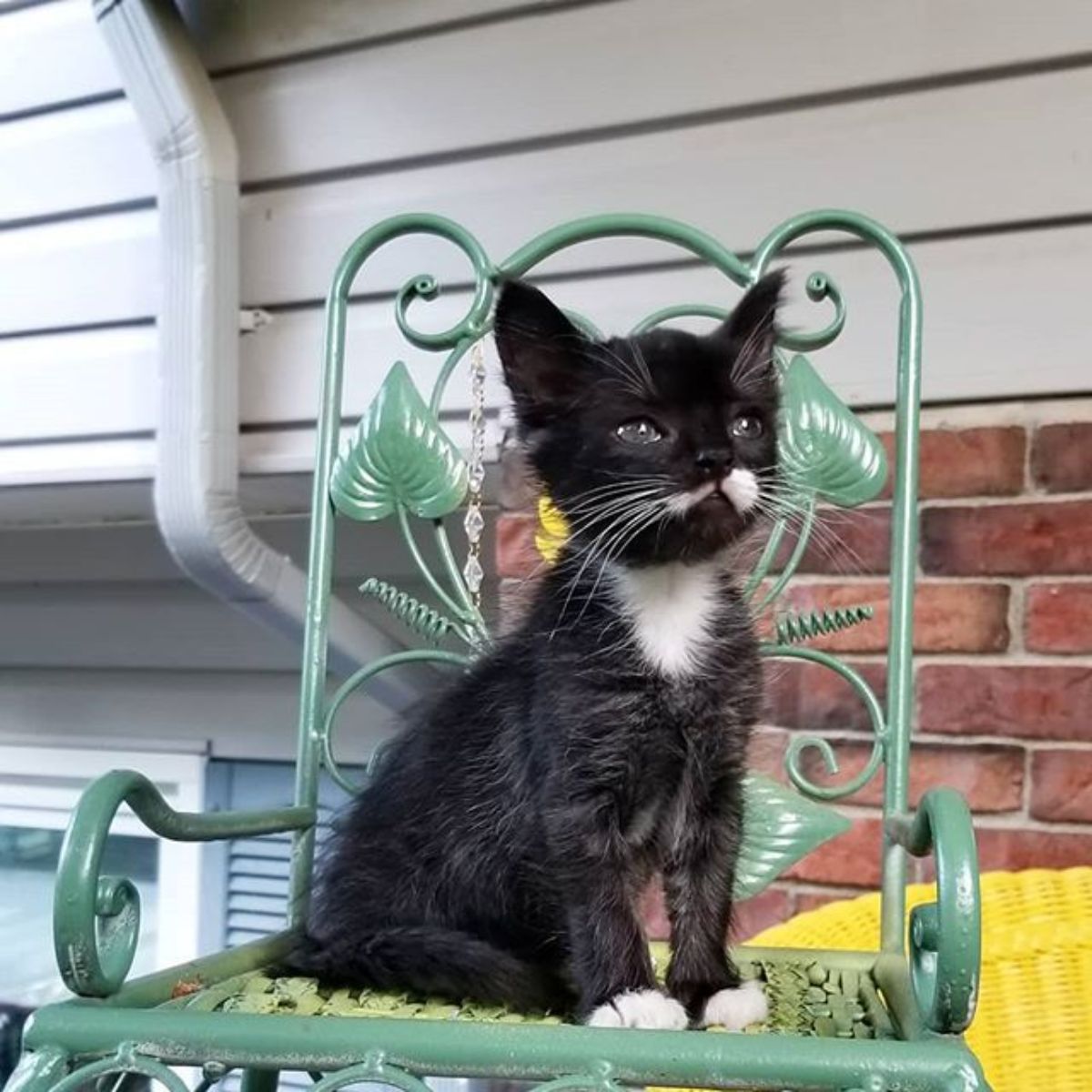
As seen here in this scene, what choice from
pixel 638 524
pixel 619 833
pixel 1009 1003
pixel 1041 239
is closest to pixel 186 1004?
pixel 619 833

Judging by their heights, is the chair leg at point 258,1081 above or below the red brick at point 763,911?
below

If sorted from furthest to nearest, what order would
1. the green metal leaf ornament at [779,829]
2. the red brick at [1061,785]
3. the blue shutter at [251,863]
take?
the blue shutter at [251,863] < the red brick at [1061,785] < the green metal leaf ornament at [779,829]

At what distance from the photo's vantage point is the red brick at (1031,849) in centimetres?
122

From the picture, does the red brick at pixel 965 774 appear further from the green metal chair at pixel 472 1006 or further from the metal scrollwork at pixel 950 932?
the metal scrollwork at pixel 950 932

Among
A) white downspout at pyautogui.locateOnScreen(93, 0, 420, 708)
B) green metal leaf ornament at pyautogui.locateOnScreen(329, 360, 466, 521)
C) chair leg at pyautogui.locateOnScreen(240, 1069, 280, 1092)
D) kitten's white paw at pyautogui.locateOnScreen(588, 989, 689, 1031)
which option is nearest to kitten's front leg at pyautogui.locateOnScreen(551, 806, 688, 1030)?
kitten's white paw at pyautogui.locateOnScreen(588, 989, 689, 1031)

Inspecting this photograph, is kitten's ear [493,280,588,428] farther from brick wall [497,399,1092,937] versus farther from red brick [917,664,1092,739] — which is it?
red brick [917,664,1092,739]

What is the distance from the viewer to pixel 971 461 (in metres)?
1.28

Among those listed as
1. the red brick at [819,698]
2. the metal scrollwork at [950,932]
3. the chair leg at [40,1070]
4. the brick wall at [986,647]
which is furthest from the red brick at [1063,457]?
the chair leg at [40,1070]

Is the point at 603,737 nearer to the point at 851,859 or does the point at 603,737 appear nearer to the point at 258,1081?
the point at 258,1081

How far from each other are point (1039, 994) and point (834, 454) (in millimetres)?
504

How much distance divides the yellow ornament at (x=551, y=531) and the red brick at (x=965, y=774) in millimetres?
492

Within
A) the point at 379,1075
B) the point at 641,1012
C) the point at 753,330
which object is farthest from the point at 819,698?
the point at 379,1075

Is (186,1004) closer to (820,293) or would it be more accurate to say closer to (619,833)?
(619,833)

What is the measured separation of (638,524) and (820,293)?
1.39ft
